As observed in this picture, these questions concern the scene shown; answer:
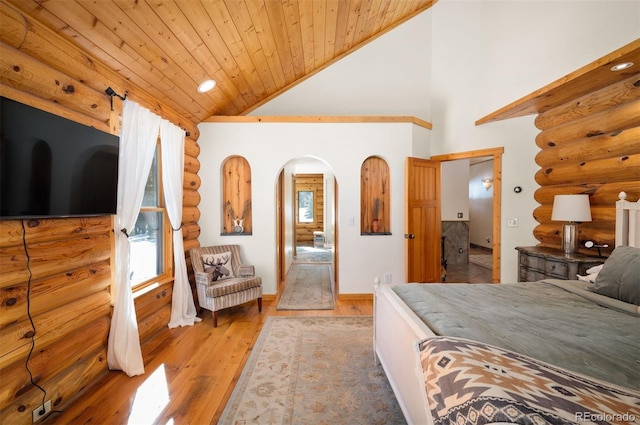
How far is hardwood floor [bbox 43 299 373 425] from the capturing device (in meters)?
1.71

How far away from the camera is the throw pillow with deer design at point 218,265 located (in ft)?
11.0

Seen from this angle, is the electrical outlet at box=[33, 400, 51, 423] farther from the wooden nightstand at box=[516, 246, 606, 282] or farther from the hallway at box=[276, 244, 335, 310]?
the wooden nightstand at box=[516, 246, 606, 282]

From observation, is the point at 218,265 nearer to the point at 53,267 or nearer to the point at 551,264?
the point at 53,267

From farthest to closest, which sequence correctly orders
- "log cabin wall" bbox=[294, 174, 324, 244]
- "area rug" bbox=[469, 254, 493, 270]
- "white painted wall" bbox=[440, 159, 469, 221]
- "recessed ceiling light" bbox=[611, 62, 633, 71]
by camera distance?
"log cabin wall" bbox=[294, 174, 324, 244] → "white painted wall" bbox=[440, 159, 469, 221] → "area rug" bbox=[469, 254, 493, 270] → "recessed ceiling light" bbox=[611, 62, 633, 71]

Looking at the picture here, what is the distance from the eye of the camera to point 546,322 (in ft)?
4.56

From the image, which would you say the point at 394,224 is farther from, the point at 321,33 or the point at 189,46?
the point at 189,46

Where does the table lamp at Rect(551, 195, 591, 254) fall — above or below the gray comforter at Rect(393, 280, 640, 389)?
above

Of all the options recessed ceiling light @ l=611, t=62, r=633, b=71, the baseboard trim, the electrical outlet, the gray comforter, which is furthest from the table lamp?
the electrical outlet

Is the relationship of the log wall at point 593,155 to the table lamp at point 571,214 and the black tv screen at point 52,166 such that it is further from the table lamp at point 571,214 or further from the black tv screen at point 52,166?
the black tv screen at point 52,166

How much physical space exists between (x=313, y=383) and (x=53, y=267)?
196cm

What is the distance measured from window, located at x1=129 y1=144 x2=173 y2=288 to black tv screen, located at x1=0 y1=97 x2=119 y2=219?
28.5 inches

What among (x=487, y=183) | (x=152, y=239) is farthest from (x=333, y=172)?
(x=487, y=183)

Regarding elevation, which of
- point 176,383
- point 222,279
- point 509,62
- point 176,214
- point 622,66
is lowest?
point 176,383

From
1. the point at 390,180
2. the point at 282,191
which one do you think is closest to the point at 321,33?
the point at 390,180
